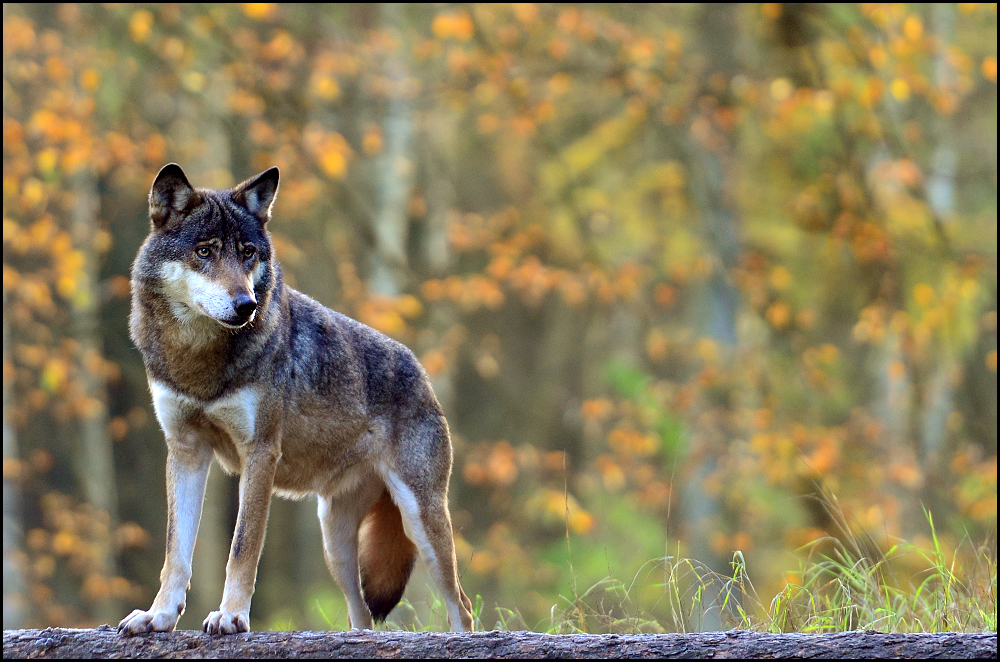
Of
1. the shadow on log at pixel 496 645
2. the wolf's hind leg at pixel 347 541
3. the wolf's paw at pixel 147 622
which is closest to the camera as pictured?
the shadow on log at pixel 496 645

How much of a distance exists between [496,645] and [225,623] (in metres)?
1.09

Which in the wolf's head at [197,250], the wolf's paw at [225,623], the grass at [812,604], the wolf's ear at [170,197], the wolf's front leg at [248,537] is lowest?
the grass at [812,604]

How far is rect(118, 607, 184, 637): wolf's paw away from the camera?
140 inches

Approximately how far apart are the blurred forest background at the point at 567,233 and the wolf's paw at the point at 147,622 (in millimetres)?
7314

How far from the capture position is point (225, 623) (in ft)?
11.8

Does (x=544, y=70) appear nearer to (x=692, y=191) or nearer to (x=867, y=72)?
(x=692, y=191)

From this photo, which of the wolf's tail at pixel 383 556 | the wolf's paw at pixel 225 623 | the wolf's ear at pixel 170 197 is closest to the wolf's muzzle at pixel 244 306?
the wolf's ear at pixel 170 197

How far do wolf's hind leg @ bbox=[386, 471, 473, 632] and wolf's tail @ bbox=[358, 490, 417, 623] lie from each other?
0.28 meters

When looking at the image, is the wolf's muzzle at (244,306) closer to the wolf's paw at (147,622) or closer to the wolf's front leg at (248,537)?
the wolf's front leg at (248,537)

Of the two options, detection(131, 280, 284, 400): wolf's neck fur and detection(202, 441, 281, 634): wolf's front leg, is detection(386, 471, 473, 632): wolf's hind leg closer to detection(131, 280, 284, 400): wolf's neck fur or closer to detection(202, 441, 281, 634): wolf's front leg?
detection(202, 441, 281, 634): wolf's front leg

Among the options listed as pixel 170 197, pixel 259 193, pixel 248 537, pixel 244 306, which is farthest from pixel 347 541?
pixel 170 197

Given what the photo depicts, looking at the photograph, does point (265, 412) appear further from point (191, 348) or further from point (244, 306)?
point (244, 306)

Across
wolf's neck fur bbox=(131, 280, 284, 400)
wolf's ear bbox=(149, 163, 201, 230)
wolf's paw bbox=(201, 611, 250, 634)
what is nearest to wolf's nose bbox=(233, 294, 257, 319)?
wolf's neck fur bbox=(131, 280, 284, 400)

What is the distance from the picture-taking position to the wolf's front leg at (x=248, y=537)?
3729mm
